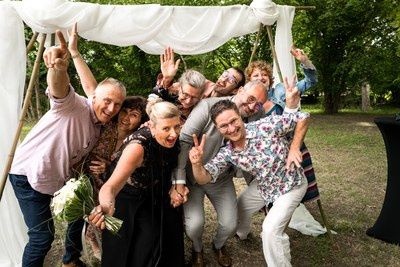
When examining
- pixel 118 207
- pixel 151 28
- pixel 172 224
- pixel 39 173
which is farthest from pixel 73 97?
pixel 151 28

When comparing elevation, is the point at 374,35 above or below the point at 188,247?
above

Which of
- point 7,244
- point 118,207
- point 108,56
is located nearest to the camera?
point 118,207

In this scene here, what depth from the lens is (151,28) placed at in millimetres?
4008

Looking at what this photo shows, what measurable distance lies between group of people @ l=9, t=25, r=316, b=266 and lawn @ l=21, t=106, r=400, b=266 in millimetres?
695

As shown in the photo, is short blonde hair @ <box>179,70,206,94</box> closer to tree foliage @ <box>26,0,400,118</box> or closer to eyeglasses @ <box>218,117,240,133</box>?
eyeglasses @ <box>218,117,240,133</box>

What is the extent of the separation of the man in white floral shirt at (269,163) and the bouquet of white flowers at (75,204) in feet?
2.61

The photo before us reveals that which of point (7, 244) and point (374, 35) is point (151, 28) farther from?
point (374, 35)

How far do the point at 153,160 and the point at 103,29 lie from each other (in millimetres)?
1729

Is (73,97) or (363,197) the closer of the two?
(73,97)

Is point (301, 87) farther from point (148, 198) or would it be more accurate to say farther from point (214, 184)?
point (148, 198)

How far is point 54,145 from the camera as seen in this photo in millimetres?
2689

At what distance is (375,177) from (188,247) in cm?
395

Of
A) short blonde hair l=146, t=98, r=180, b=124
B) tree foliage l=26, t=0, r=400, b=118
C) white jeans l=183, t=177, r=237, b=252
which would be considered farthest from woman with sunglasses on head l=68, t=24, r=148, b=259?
tree foliage l=26, t=0, r=400, b=118

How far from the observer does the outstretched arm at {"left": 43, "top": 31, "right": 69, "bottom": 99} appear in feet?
7.68
